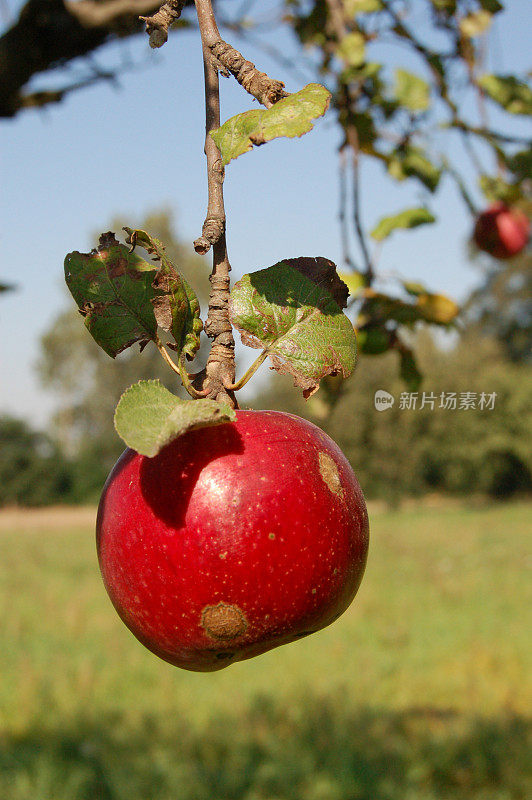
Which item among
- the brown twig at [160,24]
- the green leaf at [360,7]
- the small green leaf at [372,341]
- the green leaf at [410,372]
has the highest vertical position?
the brown twig at [160,24]

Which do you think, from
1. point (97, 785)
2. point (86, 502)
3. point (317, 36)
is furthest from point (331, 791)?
point (86, 502)

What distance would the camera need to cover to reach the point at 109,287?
442mm

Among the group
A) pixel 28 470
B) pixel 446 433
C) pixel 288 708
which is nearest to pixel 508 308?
pixel 446 433

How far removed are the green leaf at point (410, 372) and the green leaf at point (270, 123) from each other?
0.77 m

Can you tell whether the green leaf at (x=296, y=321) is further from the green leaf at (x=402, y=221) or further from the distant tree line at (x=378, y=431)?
the distant tree line at (x=378, y=431)

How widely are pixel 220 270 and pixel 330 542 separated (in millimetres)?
175

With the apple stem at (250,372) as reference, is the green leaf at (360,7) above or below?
above

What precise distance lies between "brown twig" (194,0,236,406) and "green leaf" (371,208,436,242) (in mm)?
797

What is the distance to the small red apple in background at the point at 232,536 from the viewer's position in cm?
43

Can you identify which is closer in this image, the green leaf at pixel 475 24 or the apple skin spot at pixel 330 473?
the apple skin spot at pixel 330 473

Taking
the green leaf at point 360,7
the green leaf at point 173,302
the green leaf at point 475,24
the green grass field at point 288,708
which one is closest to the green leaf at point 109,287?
the green leaf at point 173,302

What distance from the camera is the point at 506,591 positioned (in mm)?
7613

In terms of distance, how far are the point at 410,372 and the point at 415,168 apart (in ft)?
1.17

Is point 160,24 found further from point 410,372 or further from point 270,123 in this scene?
point 410,372
